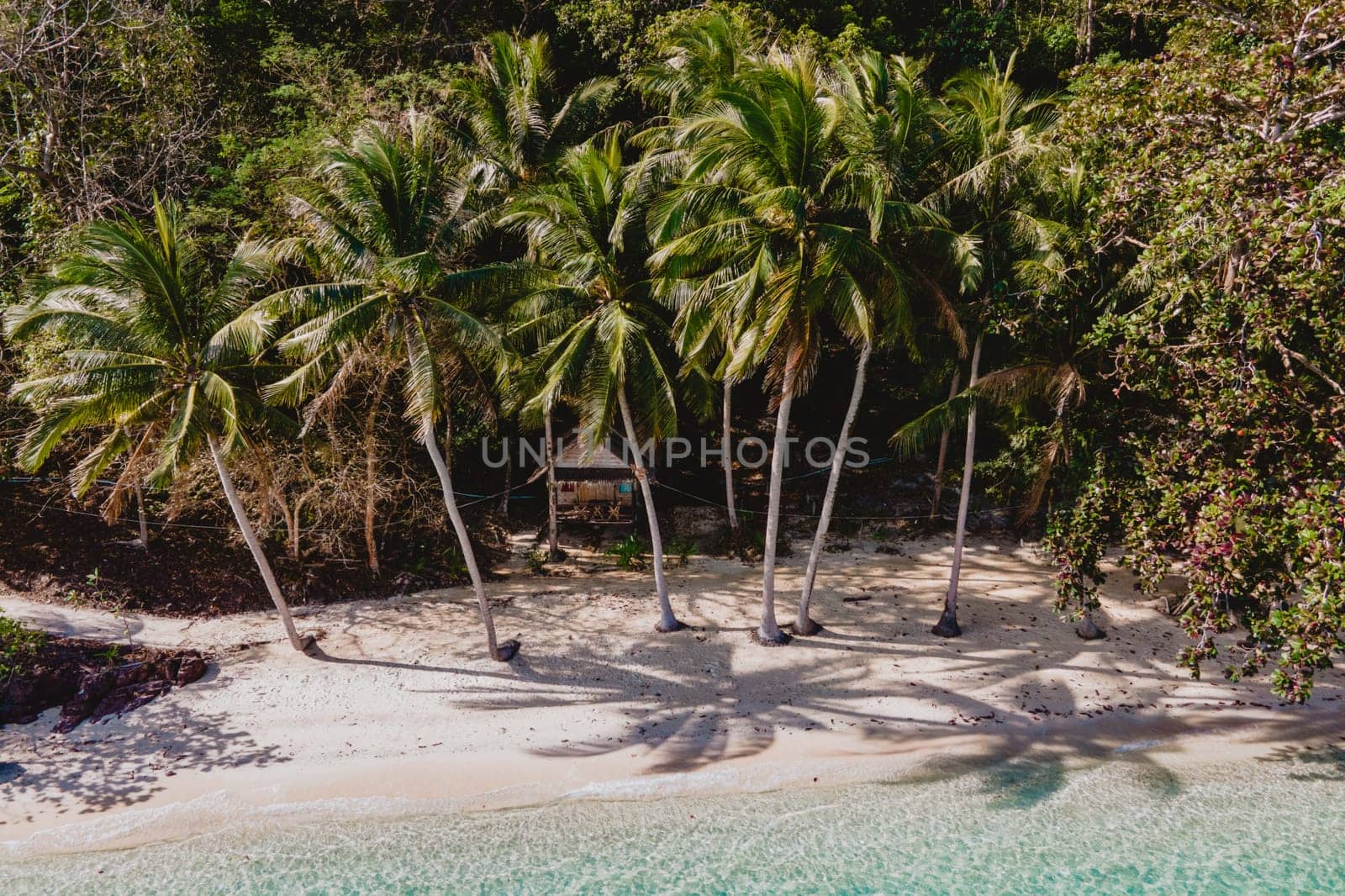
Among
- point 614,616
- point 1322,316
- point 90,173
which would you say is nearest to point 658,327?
point 614,616

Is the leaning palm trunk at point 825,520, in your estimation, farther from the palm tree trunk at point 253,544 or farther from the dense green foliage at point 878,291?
the palm tree trunk at point 253,544

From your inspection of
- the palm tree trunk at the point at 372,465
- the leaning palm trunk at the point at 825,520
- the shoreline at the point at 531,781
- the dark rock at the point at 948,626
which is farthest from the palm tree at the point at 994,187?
the palm tree trunk at the point at 372,465


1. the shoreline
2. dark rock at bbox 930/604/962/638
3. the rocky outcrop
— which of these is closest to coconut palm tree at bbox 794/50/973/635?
dark rock at bbox 930/604/962/638

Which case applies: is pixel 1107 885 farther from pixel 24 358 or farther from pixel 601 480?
pixel 24 358

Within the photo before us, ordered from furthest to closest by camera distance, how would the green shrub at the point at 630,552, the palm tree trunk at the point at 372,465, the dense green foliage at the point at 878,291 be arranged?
the green shrub at the point at 630,552 → the palm tree trunk at the point at 372,465 → the dense green foliage at the point at 878,291

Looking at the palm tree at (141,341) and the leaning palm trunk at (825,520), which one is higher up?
the palm tree at (141,341)

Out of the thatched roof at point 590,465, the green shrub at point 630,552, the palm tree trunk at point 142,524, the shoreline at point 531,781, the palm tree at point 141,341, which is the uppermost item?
the palm tree at point 141,341
